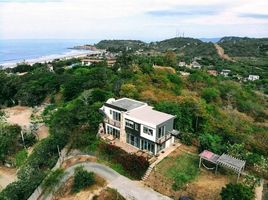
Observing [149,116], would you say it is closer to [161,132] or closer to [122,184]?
[161,132]

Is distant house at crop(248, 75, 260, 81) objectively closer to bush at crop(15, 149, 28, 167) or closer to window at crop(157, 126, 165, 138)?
window at crop(157, 126, 165, 138)

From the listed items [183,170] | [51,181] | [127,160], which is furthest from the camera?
[127,160]

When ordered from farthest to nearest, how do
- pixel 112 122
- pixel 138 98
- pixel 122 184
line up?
pixel 138 98 → pixel 112 122 → pixel 122 184

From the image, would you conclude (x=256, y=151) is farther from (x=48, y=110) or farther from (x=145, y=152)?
(x=48, y=110)

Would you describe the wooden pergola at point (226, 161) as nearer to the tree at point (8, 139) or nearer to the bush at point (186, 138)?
the bush at point (186, 138)

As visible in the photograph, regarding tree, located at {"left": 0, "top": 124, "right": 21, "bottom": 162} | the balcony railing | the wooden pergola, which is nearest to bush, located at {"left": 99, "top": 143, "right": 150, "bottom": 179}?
the balcony railing

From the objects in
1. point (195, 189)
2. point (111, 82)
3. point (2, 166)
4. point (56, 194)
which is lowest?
point (2, 166)

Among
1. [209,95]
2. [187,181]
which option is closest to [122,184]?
[187,181]

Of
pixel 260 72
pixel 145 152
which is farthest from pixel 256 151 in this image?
pixel 260 72
